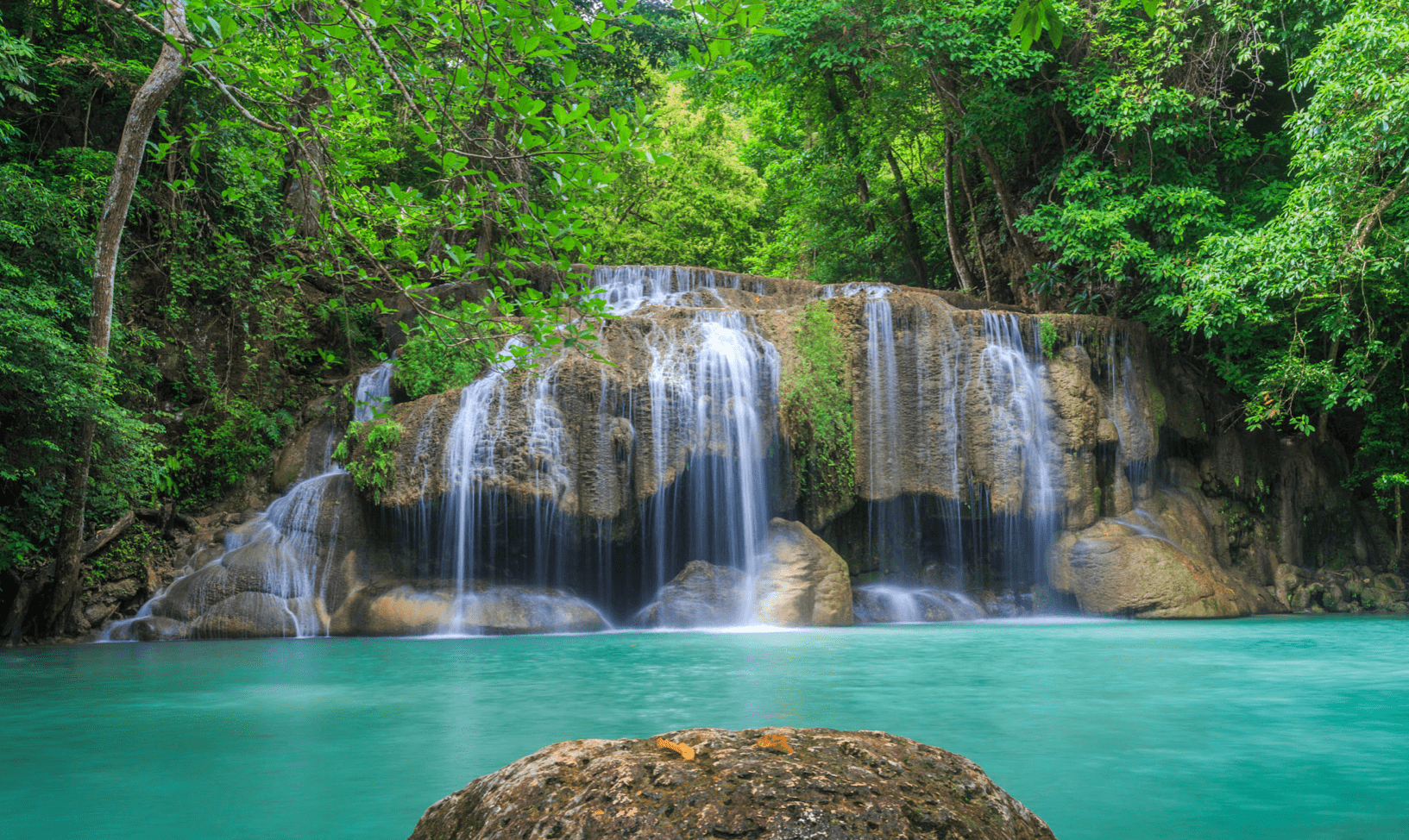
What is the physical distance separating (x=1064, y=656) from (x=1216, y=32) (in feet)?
41.3

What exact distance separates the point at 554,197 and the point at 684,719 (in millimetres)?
3332

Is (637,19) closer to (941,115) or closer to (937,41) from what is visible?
(937,41)

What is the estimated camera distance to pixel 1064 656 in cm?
866

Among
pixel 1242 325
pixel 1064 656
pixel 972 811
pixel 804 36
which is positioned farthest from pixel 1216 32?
pixel 972 811

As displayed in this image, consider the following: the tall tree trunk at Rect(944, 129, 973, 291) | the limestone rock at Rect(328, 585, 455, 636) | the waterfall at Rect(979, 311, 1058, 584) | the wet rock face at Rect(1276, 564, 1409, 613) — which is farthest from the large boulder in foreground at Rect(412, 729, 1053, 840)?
the tall tree trunk at Rect(944, 129, 973, 291)

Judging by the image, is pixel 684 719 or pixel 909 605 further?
pixel 909 605

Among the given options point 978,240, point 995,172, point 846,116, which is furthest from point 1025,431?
point 846,116

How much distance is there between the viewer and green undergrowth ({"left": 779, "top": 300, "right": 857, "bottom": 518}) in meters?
13.4

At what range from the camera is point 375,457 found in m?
12.1

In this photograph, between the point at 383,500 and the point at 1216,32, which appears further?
the point at 1216,32

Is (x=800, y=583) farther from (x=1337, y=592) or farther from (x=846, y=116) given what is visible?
(x=846, y=116)

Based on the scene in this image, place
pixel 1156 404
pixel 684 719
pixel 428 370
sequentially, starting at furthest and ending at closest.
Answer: pixel 1156 404
pixel 428 370
pixel 684 719

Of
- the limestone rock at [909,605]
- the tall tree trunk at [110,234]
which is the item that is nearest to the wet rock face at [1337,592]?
the limestone rock at [909,605]

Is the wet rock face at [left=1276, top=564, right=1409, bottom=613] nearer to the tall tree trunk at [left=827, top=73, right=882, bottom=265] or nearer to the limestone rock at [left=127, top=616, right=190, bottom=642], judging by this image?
the tall tree trunk at [left=827, top=73, right=882, bottom=265]
